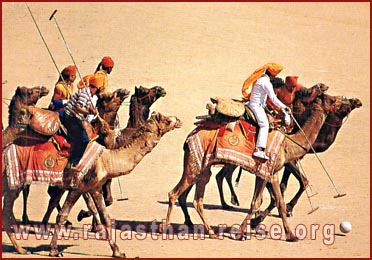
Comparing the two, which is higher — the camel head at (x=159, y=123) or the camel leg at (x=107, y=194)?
the camel head at (x=159, y=123)

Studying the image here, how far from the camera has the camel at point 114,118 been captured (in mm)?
23281

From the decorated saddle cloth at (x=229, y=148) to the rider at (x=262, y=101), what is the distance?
0.13 metres

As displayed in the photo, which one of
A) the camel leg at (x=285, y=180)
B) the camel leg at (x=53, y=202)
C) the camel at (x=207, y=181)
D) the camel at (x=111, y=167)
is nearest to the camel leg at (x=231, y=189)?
the camel leg at (x=285, y=180)

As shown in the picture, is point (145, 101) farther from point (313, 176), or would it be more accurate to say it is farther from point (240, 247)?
point (313, 176)

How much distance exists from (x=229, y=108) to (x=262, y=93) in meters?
0.70

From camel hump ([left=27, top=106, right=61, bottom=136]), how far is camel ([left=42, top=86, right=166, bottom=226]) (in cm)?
83

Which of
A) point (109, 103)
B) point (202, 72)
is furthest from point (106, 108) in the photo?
point (202, 72)

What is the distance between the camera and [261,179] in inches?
938

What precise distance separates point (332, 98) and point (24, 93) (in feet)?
17.6

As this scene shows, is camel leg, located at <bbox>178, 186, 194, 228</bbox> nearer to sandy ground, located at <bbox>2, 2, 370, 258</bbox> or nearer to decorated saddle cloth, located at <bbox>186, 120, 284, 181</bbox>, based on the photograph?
decorated saddle cloth, located at <bbox>186, 120, 284, 181</bbox>

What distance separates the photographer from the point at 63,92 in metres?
23.9

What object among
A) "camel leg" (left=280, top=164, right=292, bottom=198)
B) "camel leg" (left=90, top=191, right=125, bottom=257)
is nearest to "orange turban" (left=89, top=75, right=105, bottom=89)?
"camel leg" (left=90, top=191, right=125, bottom=257)

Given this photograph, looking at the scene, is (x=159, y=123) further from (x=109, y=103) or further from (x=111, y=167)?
(x=109, y=103)

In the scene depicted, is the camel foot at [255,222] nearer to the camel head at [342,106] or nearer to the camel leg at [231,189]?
the camel leg at [231,189]
